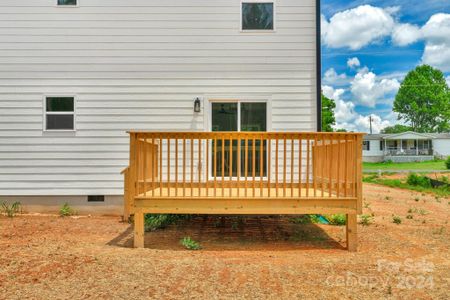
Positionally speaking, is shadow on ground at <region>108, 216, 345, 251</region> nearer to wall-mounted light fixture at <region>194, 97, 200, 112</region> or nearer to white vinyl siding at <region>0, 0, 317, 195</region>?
white vinyl siding at <region>0, 0, 317, 195</region>

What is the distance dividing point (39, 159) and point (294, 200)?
5.29m

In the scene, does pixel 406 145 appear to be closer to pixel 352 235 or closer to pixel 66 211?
pixel 352 235

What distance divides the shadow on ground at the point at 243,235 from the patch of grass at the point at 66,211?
174cm

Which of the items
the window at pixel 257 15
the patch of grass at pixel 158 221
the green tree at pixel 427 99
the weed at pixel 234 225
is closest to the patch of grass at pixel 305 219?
the weed at pixel 234 225

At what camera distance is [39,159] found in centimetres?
765

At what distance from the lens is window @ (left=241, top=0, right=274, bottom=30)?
7.56 meters

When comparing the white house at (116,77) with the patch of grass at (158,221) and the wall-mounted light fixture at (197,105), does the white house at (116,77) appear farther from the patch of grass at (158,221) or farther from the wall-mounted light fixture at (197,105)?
the patch of grass at (158,221)

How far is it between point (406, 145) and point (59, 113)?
126 ft

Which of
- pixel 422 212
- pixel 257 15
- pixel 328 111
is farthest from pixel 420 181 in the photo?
pixel 328 111

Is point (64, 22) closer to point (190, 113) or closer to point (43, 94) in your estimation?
point (43, 94)

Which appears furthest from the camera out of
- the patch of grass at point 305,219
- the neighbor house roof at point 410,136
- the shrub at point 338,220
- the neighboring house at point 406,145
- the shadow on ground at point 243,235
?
the neighboring house at point 406,145

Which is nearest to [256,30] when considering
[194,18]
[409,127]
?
[194,18]

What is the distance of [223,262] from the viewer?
4586 millimetres

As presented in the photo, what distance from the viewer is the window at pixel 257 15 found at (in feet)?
24.8
